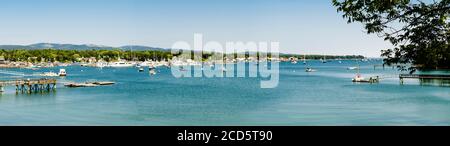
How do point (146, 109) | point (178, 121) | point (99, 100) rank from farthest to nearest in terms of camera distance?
1. point (99, 100)
2. point (146, 109)
3. point (178, 121)

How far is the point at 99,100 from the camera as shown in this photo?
61156mm

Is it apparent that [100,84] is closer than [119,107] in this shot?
No

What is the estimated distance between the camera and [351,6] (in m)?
10.5

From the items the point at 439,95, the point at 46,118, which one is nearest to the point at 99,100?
the point at 46,118

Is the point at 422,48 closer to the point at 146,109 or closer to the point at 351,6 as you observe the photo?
the point at 351,6
